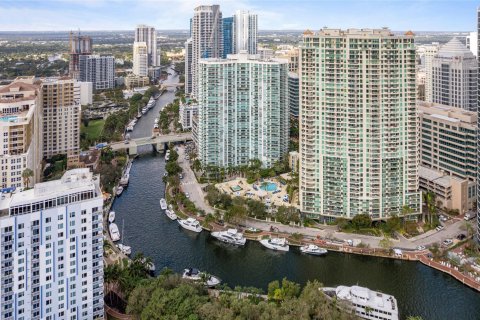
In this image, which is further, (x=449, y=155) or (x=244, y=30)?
(x=244, y=30)

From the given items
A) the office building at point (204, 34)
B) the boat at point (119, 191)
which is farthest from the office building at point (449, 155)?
the office building at point (204, 34)

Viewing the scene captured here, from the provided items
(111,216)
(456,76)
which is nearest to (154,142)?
(111,216)

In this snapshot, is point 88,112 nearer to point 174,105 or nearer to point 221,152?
point 174,105

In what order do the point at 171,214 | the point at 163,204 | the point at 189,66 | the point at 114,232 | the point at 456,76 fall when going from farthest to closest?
the point at 189,66 < the point at 456,76 < the point at 163,204 < the point at 171,214 < the point at 114,232

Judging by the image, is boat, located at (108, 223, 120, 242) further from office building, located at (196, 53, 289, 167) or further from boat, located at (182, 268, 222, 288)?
office building, located at (196, 53, 289, 167)

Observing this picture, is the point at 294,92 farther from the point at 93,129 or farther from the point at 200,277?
the point at 200,277

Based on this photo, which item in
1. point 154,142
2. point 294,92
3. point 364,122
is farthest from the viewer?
point 294,92
